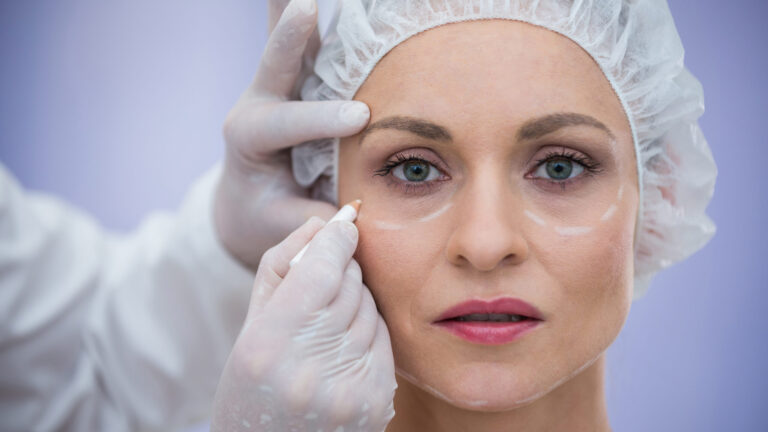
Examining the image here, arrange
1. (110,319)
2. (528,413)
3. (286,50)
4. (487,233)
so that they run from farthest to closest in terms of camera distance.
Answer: (110,319), (286,50), (528,413), (487,233)

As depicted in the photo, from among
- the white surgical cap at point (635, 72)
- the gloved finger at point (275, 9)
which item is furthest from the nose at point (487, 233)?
the gloved finger at point (275, 9)

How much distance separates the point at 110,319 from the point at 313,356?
50.6 inches

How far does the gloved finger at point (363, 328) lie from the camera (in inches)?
49.8

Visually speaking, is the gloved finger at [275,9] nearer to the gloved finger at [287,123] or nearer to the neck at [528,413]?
the gloved finger at [287,123]

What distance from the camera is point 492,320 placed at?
4.19 feet

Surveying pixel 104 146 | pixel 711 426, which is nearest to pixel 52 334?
pixel 104 146

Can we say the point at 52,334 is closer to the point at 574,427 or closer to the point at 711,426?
the point at 574,427

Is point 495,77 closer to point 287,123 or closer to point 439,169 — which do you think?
point 439,169

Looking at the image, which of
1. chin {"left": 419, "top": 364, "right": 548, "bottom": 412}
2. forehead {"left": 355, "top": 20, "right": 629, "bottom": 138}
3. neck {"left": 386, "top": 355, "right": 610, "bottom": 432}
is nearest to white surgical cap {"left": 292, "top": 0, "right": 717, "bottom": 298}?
forehead {"left": 355, "top": 20, "right": 629, "bottom": 138}

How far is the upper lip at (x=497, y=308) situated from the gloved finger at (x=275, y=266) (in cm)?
32

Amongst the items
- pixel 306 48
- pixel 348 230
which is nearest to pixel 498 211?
pixel 348 230

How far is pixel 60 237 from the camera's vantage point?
7.45ft

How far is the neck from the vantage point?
142 centimetres

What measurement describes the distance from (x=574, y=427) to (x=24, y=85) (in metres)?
2.76
